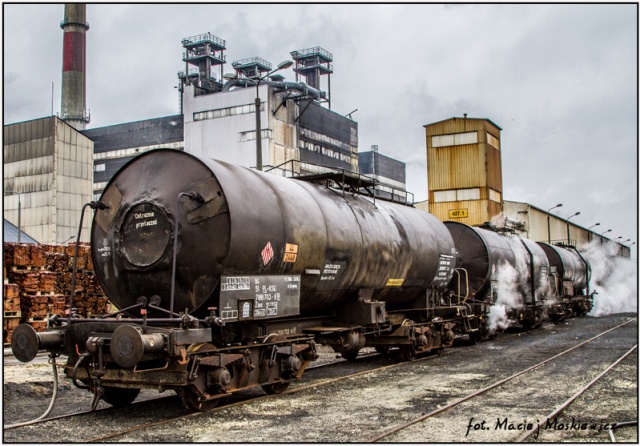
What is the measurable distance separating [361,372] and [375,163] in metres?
79.4

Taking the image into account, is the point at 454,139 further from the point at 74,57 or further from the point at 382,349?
the point at 74,57

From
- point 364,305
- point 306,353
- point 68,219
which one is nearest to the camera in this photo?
point 306,353

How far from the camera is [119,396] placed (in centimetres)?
956

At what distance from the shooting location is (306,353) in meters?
11.1

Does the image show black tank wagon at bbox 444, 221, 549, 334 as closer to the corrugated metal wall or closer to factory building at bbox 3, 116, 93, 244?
the corrugated metal wall

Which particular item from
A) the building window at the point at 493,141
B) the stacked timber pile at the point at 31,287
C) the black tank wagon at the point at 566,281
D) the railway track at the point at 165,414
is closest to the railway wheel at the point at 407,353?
the railway track at the point at 165,414

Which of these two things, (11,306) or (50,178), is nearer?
(11,306)

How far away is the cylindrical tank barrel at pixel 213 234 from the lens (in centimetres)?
887

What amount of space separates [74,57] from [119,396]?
6615cm

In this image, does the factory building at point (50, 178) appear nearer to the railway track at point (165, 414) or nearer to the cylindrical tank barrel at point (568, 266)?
the cylindrical tank barrel at point (568, 266)

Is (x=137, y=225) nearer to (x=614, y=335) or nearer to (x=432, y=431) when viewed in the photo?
(x=432, y=431)

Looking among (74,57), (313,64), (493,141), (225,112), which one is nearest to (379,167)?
(313,64)

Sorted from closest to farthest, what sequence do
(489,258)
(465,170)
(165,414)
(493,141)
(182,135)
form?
(165,414)
(489,258)
(465,170)
(493,141)
(182,135)

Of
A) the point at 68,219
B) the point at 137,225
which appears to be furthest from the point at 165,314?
the point at 68,219
